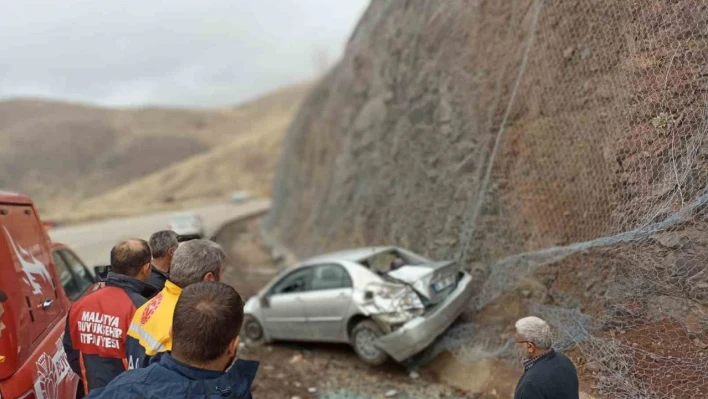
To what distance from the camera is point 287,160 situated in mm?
22188

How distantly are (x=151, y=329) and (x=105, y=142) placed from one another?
127 metres

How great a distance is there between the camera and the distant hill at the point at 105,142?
3706 inches

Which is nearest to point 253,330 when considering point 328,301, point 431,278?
point 328,301

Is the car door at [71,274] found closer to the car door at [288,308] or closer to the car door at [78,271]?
the car door at [78,271]

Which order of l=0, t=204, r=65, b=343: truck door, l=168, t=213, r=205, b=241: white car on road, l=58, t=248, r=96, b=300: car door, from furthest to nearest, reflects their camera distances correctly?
1. l=168, t=213, r=205, b=241: white car on road
2. l=58, t=248, r=96, b=300: car door
3. l=0, t=204, r=65, b=343: truck door

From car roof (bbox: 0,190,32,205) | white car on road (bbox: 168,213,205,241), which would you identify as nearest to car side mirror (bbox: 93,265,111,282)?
car roof (bbox: 0,190,32,205)

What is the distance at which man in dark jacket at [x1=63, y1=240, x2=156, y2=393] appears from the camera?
317 centimetres

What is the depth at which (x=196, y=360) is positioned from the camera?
2.08 metres

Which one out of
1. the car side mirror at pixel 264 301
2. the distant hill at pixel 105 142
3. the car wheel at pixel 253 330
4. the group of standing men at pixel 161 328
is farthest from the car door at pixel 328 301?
the distant hill at pixel 105 142

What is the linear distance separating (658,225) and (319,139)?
1369cm

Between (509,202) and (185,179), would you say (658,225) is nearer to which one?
(509,202)

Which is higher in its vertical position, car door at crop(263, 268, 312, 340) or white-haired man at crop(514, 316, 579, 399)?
white-haired man at crop(514, 316, 579, 399)

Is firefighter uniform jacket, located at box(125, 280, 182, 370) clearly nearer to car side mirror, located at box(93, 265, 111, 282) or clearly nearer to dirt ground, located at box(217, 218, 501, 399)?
car side mirror, located at box(93, 265, 111, 282)

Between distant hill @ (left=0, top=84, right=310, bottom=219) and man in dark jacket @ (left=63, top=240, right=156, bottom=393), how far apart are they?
6790cm
